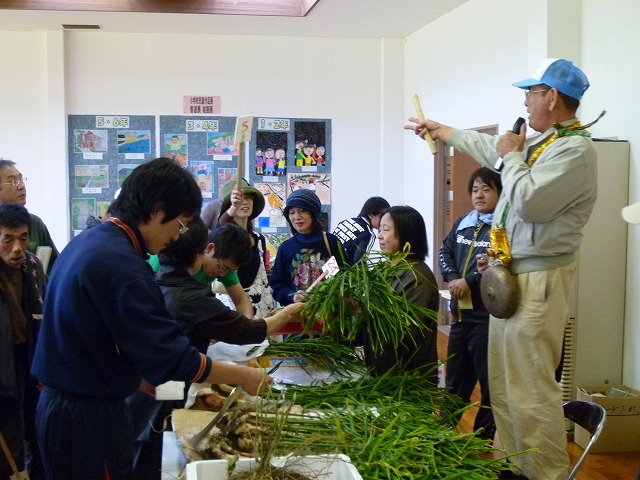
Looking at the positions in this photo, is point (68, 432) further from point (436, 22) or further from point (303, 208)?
point (436, 22)

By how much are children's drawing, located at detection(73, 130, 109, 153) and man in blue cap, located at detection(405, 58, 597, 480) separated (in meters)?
5.69

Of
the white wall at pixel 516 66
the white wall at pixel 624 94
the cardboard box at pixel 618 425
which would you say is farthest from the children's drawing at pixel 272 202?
the cardboard box at pixel 618 425

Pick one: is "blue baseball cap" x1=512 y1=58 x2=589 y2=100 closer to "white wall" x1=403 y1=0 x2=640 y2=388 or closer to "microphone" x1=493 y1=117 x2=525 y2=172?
"microphone" x1=493 y1=117 x2=525 y2=172

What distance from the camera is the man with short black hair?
2.88 m

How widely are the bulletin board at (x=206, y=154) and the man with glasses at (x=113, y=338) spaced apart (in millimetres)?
5841

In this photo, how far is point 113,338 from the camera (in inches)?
72.2

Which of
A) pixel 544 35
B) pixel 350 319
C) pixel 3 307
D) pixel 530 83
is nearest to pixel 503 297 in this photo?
pixel 350 319

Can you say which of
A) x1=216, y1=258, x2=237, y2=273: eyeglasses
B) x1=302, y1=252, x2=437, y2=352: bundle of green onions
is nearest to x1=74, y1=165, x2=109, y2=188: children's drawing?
x1=216, y1=258, x2=237, y2=273: eyeglasses

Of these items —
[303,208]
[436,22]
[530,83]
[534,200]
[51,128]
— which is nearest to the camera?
[534,200]

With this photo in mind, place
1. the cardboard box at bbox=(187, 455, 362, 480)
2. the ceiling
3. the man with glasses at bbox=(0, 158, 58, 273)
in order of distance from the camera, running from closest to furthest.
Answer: the cardboard box at bbox=(187, 455, 362, 480) < the man with glasses at bbox=(0, 158, 58, 273) < the ceiling

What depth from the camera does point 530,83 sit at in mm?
2789

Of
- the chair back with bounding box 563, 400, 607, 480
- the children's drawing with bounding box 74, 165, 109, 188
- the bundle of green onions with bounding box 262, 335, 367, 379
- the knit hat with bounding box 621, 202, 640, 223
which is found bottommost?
the chair back with bounding box 563, 400, 607, 480

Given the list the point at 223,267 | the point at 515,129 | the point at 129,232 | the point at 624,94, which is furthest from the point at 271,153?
the point at 129,232

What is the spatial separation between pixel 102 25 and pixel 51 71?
718 millimetres
